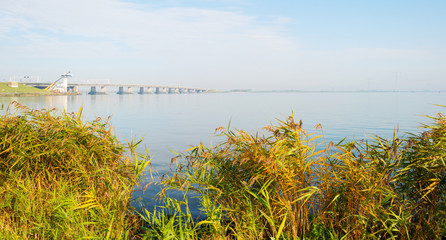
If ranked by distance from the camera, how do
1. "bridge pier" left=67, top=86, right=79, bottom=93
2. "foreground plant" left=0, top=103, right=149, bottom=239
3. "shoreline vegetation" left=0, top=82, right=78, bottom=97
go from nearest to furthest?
"foreground plant" left=0, top=103, right=149, bottom=239
"shoreline vegetation" left=0, top=82, right=78, bottom=97
"bridge pier" left=67, top=86, right=79, bottom=93

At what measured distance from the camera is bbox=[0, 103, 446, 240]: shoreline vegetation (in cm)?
540

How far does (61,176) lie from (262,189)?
12.8 feet

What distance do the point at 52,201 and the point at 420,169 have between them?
6.22 metres

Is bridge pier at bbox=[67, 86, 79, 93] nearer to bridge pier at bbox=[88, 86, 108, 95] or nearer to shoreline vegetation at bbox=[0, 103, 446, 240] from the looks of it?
bridge pier at bbox=[88, 86, 108, 95]

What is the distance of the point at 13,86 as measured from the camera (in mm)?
129625

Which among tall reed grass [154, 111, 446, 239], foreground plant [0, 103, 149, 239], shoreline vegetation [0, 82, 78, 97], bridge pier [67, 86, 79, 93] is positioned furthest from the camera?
bridge pier [67, 86, 79, 93]

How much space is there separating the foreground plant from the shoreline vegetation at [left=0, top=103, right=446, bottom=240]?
28 mm

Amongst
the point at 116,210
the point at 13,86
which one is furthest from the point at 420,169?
the point at 13,86

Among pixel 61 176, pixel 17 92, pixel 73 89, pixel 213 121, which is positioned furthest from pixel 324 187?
pixel 73 89

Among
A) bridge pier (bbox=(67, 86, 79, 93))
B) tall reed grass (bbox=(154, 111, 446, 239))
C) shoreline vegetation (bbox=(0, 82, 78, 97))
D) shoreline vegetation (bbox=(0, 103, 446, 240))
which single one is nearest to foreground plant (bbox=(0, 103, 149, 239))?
shoreline vegetation (bbox=(0, 103, 446, 240))

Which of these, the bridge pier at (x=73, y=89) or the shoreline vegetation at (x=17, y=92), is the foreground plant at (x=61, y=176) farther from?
the bridge pier at (x=73, y=89)

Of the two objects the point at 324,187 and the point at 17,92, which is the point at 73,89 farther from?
the point at 324,187

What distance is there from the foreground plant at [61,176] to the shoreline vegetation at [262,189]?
0.03 meters

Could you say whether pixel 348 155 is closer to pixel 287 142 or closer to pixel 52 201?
pixel 287 142
